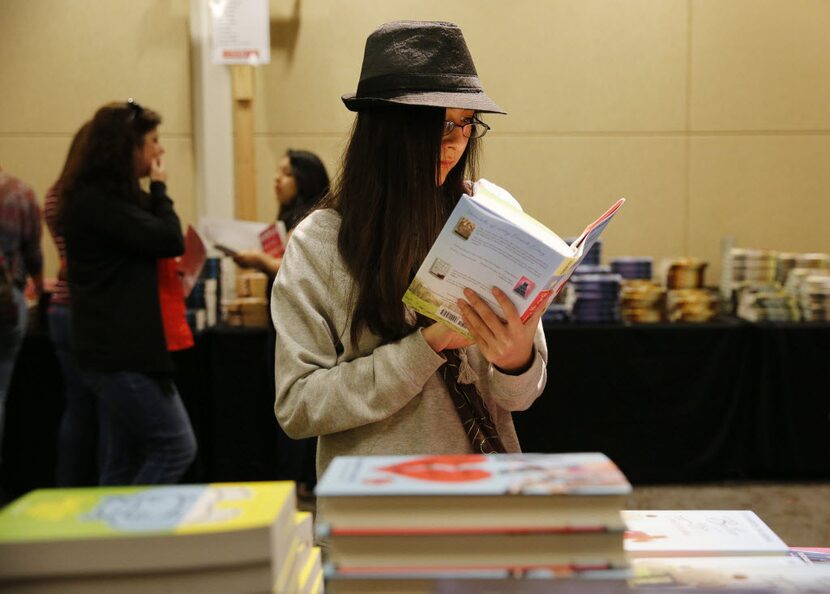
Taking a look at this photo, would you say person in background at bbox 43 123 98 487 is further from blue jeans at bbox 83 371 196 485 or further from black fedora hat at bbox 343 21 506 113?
black fedora hat at bbox 343 21 506 113

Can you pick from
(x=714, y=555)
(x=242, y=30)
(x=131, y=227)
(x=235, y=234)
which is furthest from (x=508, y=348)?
(x=242, y=30)

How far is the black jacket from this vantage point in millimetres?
2885

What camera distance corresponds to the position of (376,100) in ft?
4.49

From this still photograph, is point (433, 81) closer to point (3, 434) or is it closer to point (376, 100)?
point (376, 100)

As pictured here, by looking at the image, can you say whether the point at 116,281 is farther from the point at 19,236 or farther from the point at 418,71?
the point at 418,71

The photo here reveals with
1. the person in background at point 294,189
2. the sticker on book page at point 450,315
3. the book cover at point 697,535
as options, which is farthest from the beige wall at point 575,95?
the book cover at point 697,535

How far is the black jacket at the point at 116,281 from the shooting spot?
2.88 meters

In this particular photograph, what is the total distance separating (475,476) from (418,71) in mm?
707

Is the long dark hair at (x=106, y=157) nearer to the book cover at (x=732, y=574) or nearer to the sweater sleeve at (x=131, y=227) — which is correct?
the sweater sleeve at (x=131, y=227)

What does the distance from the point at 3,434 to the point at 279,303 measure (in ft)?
9.19

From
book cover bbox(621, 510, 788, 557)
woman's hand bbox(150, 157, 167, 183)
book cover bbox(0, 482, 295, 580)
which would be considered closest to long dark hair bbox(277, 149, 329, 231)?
woman's hand bbox(150, 157, 167, 183)

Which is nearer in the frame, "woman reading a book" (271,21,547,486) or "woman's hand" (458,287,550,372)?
"woman's hand" (458,287,550,372)

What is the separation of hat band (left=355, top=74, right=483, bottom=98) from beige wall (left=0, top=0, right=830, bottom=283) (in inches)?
134

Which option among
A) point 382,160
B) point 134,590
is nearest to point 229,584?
point 134,590
